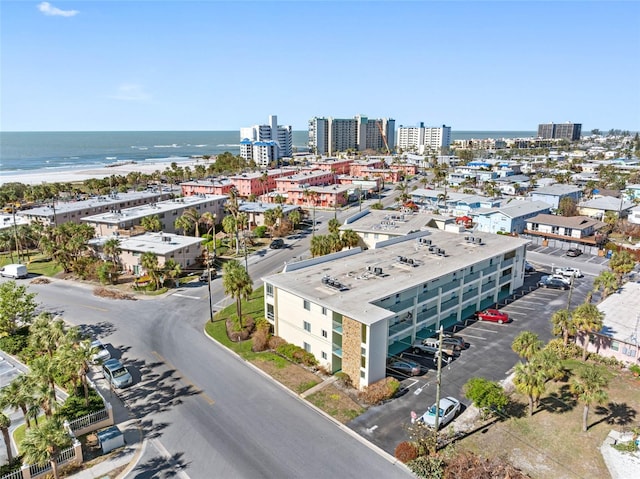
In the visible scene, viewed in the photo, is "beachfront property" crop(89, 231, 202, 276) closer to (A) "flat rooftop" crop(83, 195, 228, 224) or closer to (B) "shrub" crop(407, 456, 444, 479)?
(A) "flat rooftop" crop(83, 195, 228, 224)

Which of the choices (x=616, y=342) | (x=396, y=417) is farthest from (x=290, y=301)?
(x=616, y=342)

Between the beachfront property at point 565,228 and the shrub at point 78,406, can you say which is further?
the beachfront property at point 565,228

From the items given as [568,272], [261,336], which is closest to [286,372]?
[261,336]

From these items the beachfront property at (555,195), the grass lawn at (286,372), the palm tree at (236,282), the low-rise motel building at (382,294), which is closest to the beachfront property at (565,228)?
the beachfront property at (555,195)

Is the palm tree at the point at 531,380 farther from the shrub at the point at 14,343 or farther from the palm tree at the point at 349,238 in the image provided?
the shrub at the point at 14,343

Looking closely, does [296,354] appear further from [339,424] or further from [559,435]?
[559,435]

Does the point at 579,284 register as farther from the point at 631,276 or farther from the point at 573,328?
the point at 573,328

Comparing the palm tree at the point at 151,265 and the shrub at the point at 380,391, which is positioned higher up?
the palm tree at the point at 151,265
